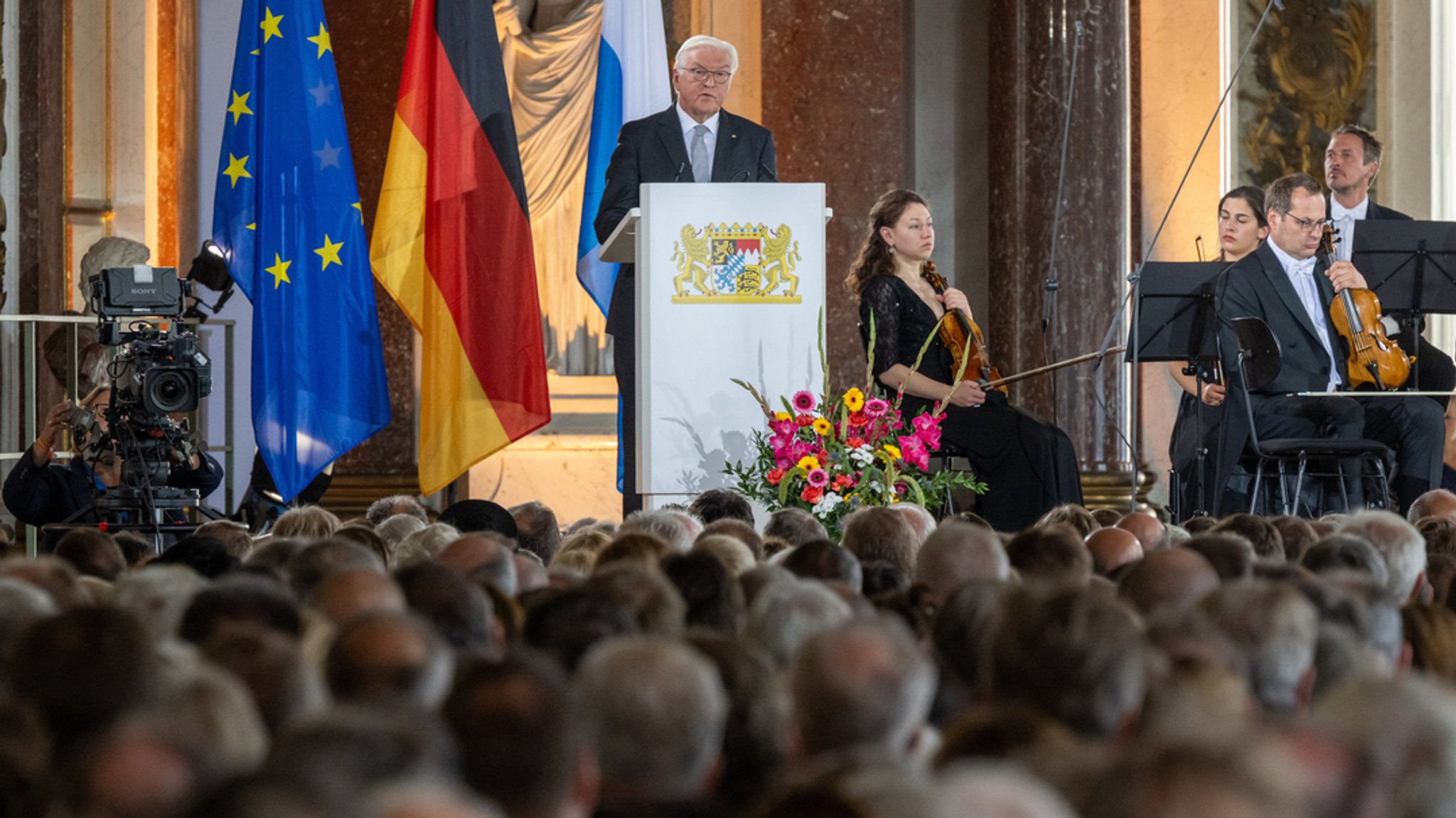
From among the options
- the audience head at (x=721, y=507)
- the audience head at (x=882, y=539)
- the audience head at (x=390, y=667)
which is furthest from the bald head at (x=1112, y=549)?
the audience head at (x=390, y=667)

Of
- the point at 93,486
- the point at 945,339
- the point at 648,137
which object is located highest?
the point at 648,137

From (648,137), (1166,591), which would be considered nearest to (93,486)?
(648,137)

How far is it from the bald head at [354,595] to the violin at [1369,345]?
501 centimetres

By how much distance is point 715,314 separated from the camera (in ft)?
17.4

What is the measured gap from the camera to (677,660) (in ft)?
6.38

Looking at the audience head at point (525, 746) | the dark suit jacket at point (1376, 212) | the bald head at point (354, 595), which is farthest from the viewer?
the dark suit jacket at point (1376, 212)

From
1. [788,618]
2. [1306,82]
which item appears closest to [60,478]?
[788,618]

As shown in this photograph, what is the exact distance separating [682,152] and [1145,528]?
228cm

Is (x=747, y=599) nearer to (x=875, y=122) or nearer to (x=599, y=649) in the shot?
(x=599, y=649)

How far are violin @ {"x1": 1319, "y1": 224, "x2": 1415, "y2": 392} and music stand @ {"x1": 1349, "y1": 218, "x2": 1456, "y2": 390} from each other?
0.07m

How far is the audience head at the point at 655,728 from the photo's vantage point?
1.90 metres

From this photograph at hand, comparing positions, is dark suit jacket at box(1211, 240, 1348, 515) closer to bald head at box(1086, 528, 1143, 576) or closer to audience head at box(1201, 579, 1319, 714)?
bald head at box(1086, 528, 1143, 576)

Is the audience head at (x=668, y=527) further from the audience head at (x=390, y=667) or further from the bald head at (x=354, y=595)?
the audience head at (x=390, y=667)

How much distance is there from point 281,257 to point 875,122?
137 inches
